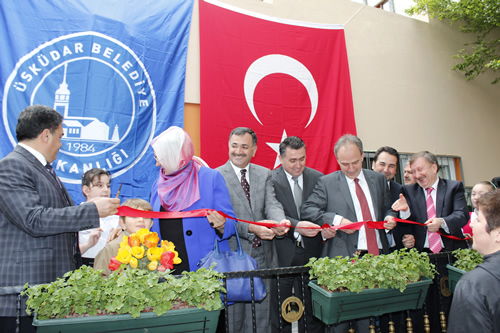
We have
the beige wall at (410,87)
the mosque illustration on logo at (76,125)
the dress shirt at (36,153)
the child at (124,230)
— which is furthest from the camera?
the beige wall at (410,87)

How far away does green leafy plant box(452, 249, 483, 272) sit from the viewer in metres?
2.41

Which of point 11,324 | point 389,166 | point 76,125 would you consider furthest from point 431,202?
point 76,125

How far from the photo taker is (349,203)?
2994mm

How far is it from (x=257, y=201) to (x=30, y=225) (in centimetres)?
182

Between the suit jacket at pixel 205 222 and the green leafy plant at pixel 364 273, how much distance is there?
713 mm

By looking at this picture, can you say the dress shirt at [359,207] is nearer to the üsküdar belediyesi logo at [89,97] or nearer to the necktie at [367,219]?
the necktie at [367,219]

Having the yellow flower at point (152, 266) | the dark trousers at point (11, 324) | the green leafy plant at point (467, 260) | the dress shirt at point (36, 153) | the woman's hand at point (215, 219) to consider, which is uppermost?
the dress shirt at point (36, 153)

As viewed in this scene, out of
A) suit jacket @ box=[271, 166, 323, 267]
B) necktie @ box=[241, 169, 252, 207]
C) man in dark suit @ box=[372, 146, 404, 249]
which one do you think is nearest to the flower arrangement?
necktie @ box=[241, 169, 252, 207]

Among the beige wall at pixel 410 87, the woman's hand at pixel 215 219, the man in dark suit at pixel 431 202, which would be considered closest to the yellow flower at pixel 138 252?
the woman's hand at pixel 215 219

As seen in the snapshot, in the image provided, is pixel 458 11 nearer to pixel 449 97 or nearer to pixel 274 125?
pixel 449 97

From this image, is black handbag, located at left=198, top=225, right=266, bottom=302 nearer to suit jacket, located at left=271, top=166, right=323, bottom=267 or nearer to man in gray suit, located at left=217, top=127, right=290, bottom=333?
man in gray suit, located at left=217, top=127, right=290, bottom=333

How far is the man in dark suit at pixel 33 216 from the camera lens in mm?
1873

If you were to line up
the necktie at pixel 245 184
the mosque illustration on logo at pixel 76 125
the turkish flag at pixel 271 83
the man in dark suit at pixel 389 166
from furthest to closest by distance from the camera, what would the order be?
1. the turkish flag at pixel 271 83
2. the mosque illustration on logo at pixel 76 125
3. the man in dark suit at pixel 389 166
4. the necktie at pixel 245 184

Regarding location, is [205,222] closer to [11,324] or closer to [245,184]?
[245,184]
